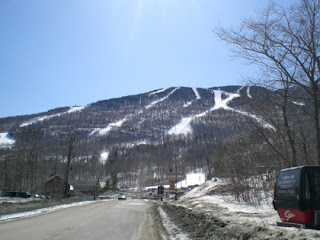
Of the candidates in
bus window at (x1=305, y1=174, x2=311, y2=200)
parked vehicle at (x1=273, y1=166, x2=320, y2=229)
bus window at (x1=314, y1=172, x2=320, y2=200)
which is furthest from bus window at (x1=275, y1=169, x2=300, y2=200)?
bus window at (x1=314, y1=172, x2=320, y2=200)

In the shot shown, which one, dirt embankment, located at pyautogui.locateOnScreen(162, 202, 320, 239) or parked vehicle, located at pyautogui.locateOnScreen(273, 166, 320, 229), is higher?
parked vehicle, located at pyautogui.locateOnScreen(273, 166, 320, 229)

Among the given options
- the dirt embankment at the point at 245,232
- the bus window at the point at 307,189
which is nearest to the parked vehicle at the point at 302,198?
the bus window at the point at 307,189

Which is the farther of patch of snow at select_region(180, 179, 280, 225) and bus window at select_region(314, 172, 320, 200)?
patch of snow at select_region(180, 179, 280, 225)

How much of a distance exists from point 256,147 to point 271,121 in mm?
5656

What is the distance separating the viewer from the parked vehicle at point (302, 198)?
6.94 m

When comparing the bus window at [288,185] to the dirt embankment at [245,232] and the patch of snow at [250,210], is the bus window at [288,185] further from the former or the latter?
the patch of snow at [250,210]

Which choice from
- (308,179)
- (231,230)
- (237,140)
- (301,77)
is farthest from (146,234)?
(237,140)

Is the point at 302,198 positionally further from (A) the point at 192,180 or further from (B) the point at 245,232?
(A) the point at 192,180

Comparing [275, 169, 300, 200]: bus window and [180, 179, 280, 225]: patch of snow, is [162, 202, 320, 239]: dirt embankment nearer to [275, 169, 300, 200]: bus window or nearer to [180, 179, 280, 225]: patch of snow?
[275, 169, 300, 200]: bus window

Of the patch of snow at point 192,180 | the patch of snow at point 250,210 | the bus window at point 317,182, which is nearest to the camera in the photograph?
the bus window at point 317,182

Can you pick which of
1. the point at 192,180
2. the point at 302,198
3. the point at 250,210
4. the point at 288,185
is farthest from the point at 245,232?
the point at 192,180

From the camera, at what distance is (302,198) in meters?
7.07

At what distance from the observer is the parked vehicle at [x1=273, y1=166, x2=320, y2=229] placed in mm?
6941

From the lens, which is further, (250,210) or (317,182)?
(250,210)
